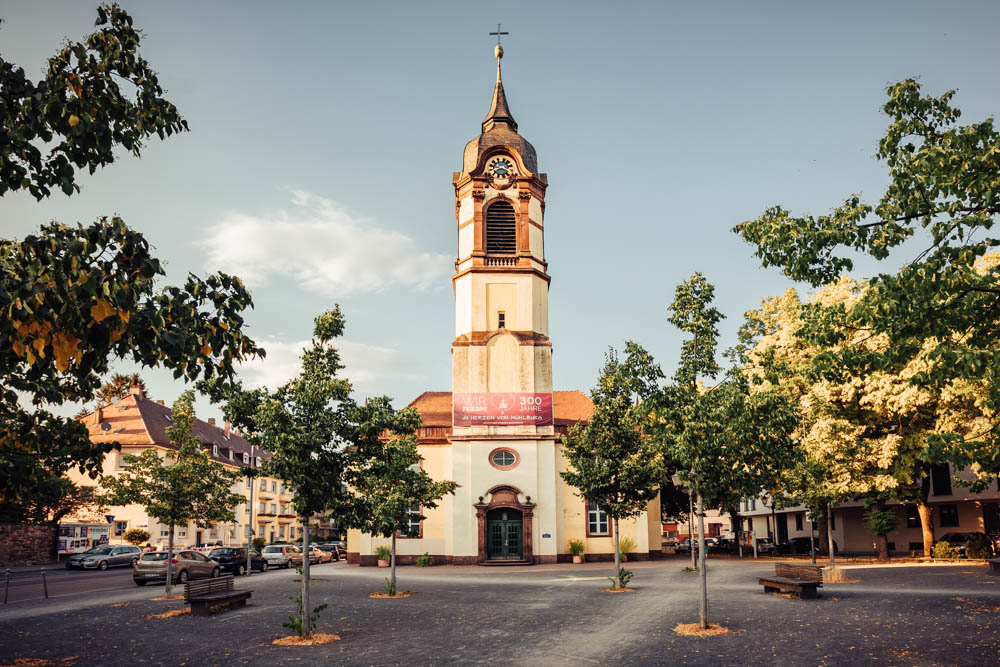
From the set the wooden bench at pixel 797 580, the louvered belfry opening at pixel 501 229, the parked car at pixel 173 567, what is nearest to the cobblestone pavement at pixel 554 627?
the wooden bench at pixel 797 580

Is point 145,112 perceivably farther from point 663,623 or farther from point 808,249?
point 663,623

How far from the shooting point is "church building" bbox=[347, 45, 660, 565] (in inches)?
1753

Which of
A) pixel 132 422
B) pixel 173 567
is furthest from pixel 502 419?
pixel 132 422

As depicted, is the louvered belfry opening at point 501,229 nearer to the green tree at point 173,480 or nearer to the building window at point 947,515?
the green tree at point 173,480

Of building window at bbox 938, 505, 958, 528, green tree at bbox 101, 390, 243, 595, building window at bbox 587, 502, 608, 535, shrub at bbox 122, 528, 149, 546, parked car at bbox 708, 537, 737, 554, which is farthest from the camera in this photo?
shrub at bbox 122, 528, 149, 546

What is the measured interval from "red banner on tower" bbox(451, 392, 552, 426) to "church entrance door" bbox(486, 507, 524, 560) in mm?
5235

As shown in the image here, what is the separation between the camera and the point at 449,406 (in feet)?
171

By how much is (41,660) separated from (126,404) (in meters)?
61.6

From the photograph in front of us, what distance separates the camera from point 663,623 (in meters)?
16.3

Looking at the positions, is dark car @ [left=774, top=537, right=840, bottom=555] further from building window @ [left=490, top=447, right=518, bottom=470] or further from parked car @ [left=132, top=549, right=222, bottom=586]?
parked car @ [left=132, top=549, right=222, bottom=586]

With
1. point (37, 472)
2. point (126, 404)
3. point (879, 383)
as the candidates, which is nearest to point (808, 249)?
point (37, 472)

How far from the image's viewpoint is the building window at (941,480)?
45938 mm

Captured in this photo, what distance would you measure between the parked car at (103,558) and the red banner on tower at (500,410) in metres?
21.3

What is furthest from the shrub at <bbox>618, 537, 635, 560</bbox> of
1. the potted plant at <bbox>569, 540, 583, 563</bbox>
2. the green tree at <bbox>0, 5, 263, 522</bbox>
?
the green tree at <bbox>0, 5, 263, 522</bbox>
